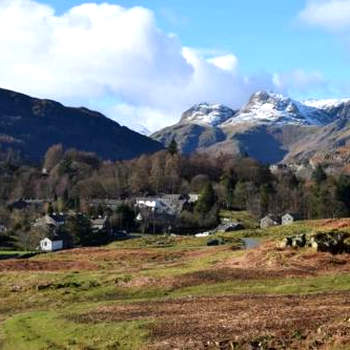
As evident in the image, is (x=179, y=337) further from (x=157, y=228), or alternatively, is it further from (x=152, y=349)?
(x=157, y=228)

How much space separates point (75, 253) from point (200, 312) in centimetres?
6092

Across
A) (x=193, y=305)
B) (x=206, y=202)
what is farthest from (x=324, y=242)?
(x=206, y=202)

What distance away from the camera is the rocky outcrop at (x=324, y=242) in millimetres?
55906

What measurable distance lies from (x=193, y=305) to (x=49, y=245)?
84.1 meters

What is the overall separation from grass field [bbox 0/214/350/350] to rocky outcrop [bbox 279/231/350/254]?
1.04 m

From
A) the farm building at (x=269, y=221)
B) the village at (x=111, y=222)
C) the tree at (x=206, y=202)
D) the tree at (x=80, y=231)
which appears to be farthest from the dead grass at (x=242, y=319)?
the tree at (x=206, y=202)

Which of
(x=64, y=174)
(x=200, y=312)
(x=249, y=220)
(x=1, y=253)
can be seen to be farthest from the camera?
(x=64, y=174)

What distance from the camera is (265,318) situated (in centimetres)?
3064

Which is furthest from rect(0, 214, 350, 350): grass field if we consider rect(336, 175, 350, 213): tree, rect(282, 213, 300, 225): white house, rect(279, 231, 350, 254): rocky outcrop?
rect(336, 175, 350, 213): tree

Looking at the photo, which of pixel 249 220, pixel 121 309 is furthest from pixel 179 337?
pixel 249 220

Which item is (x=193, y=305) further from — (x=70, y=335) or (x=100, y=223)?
(x=100, y=223)

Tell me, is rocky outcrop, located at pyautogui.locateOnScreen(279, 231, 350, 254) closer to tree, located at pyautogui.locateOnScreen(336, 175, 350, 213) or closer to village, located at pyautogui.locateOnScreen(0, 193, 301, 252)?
village, located at pyautogui.locateOnScreen(0, 193, 301, 252)

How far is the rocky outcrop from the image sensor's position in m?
55.9

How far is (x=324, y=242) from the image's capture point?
56.6m
